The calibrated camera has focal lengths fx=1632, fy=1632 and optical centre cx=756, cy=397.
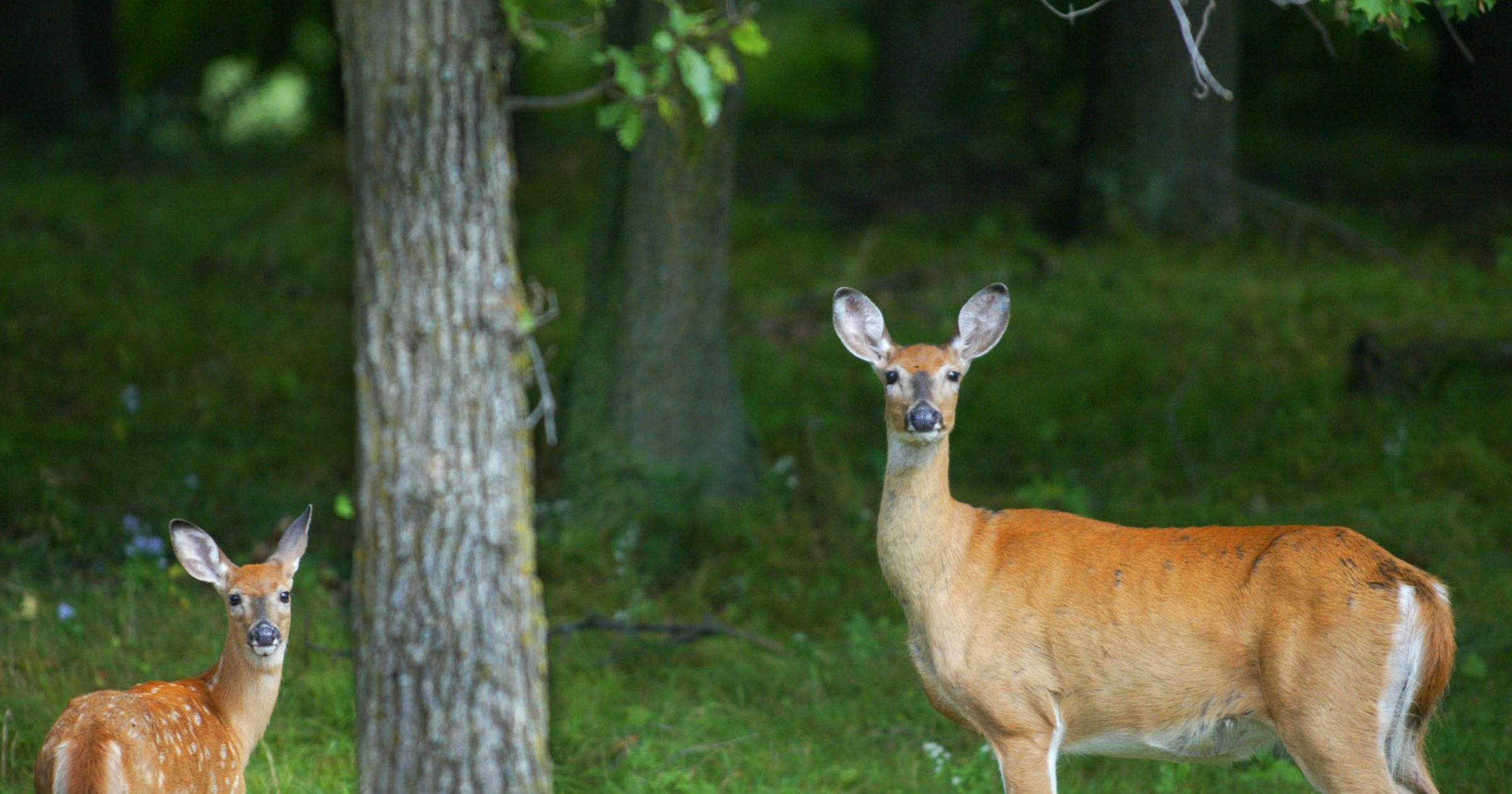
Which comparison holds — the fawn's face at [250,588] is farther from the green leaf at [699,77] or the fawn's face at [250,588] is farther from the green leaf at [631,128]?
the green leaf at [699,77]

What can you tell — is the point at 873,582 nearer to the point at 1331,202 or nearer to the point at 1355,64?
the point at 1331,202

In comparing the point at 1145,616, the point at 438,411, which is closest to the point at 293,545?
the point at 438,411

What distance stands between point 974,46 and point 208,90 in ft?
27.6

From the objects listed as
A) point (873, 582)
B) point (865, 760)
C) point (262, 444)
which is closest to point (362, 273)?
point (865, 760)

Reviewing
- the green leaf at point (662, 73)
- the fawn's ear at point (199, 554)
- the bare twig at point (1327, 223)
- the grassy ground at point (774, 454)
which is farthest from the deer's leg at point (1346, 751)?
the bare twig at point (1327, 223)

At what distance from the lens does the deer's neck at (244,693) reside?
4848 millimetres

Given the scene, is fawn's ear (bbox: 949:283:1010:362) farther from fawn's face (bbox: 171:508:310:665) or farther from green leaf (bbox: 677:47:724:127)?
fawn's face (bbox: 171:508:310:665)

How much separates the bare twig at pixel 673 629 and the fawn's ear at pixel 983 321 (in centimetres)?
171

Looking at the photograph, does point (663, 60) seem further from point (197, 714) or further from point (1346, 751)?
point (1346, 751)

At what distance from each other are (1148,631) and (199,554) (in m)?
2.84

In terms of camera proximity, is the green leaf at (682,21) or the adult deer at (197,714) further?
the adult deer at (197,714)

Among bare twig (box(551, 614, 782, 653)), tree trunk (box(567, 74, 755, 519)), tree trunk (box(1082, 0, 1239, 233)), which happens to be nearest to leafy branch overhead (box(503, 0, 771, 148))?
bare twig (box(551, 614, 782, 653))

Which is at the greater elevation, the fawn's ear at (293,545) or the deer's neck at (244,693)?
the fawn's ear at (293,545)

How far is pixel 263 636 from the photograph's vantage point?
15.7 feet
